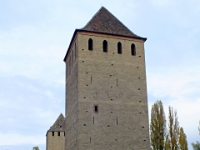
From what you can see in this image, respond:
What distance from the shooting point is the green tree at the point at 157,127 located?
87.9 ft

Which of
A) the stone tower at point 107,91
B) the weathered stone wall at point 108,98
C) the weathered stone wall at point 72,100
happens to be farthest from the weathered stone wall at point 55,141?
the weathered stone wall at point 108,98

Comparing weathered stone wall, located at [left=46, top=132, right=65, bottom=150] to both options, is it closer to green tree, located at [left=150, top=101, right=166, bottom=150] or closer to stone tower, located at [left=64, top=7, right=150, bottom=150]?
stone tower, located at [left=64, top=7, right=150, bottom=150]

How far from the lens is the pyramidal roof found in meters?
23.8

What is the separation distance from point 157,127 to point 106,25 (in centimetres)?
953

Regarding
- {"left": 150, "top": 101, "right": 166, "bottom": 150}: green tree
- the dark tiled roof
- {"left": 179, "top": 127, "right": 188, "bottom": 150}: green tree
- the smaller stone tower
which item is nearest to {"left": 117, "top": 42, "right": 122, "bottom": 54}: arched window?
{"left": 150, "top": 101, "right": 166, "bottom": 150}: green tree

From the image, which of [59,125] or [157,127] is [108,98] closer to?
[157,127]

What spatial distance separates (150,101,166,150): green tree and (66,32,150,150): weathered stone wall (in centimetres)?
511

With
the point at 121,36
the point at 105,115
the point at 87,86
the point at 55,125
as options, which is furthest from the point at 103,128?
the point at 55,125

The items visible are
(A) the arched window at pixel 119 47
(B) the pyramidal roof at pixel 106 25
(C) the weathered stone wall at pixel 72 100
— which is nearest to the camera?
(C) the weathered stone wall at pixel 72 100

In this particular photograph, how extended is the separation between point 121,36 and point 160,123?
27.7 ft

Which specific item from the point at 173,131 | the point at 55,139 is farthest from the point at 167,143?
the point at 55,139

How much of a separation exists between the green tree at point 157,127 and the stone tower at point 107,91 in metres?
5.11

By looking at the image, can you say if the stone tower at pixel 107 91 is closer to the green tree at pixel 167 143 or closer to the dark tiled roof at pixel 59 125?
the green tree at pixel 167 143

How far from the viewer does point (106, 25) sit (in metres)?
24.5
